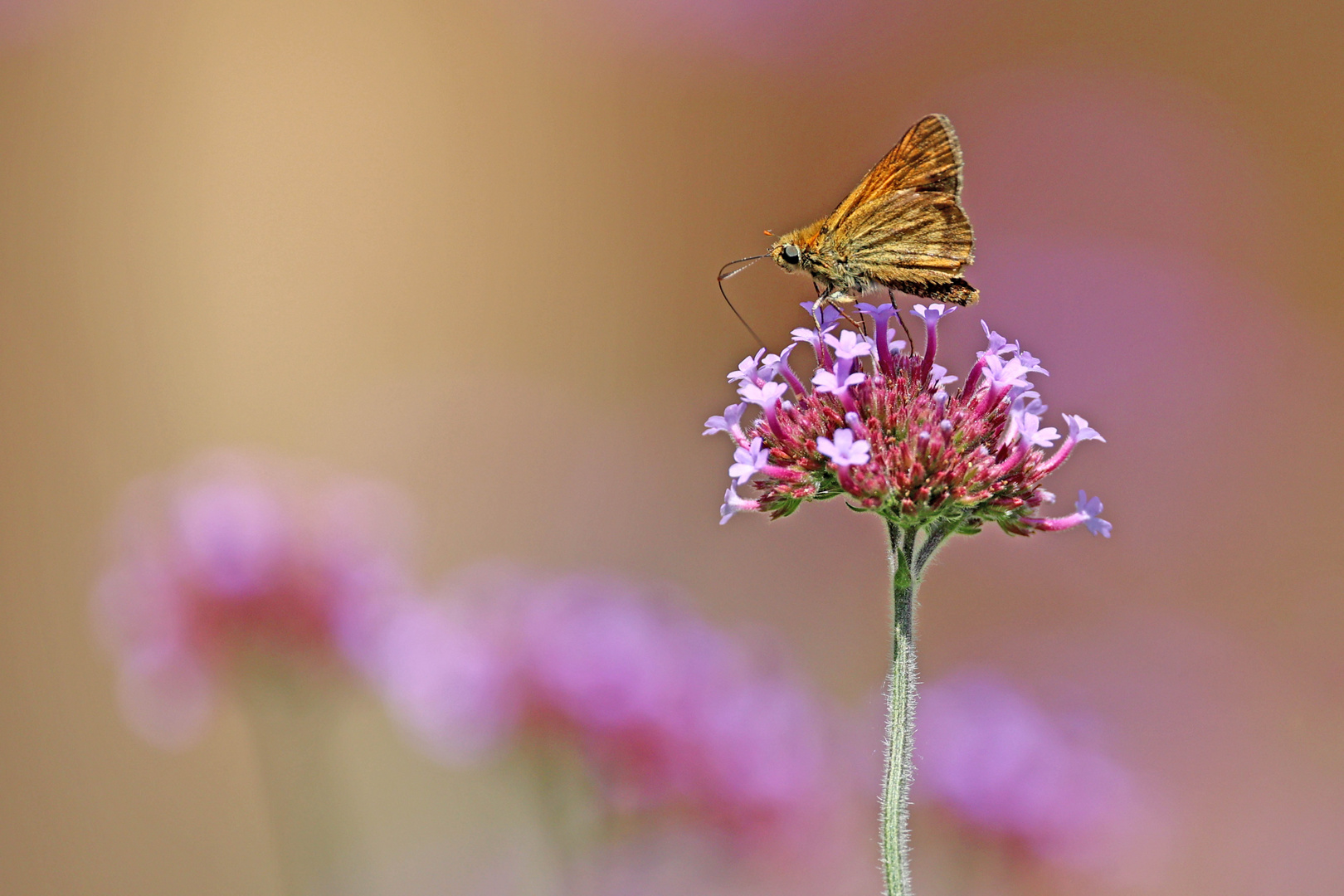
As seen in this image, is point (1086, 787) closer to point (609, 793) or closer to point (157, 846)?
point (609, 793)

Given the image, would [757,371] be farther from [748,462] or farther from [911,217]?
[911,217]

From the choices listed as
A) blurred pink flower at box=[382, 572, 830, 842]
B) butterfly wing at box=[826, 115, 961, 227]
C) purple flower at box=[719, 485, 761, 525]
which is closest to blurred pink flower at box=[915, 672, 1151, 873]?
blurred pink flower at box=[382, 572, 830, 842]

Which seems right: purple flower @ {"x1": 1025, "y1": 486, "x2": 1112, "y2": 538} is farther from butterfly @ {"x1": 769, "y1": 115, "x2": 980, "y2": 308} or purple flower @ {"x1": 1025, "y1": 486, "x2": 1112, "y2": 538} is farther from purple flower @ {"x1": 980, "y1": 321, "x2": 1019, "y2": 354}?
butterfly @ {"x1": 769, "y1": 115, "x2": 980, "y2": 308}

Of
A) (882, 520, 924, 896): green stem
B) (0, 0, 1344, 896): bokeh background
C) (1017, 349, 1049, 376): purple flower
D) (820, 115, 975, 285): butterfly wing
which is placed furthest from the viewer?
(0, 0, 1344, 896): bokeh background

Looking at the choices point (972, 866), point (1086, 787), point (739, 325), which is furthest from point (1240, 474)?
point (972, 866)

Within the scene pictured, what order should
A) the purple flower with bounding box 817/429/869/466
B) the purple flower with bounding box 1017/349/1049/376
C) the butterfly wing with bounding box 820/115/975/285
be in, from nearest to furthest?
the purple flower with bounding box 817/429/869/466 → the purple flower with bounding box 1017/349/1049/376 → the butterfly wing with bounding box 820/115/975/285

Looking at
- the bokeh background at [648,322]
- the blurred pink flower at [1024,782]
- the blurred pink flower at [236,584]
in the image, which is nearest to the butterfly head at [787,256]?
the blurred pink flower at [1024,782]
